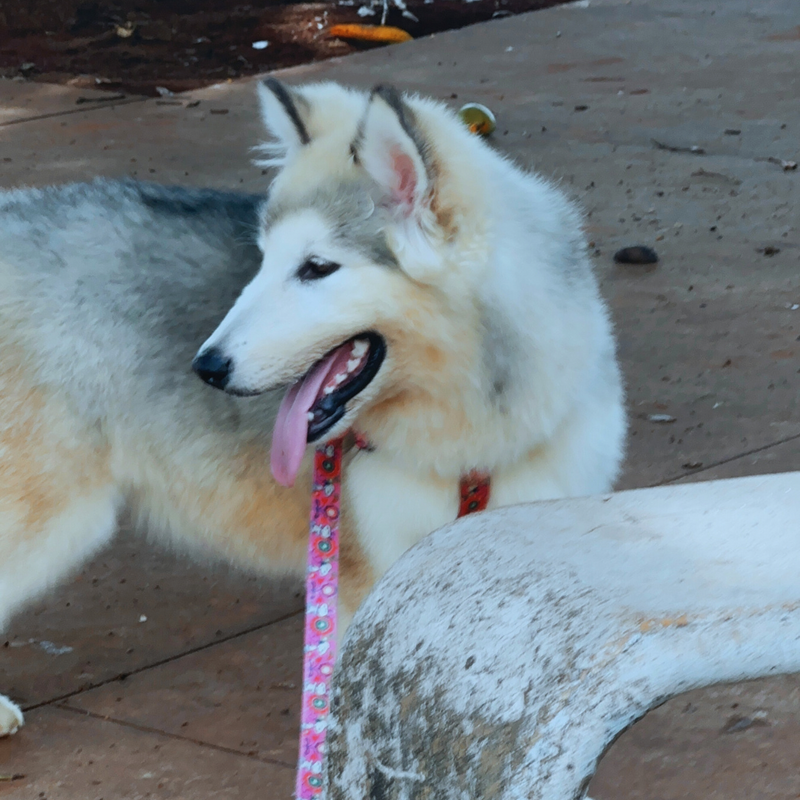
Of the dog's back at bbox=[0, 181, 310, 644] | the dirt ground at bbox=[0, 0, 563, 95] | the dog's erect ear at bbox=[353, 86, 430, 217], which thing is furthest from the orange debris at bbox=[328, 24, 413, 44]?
the dog's erect ear at bbox=[353, 86, 430, 217]

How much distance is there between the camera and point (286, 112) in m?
2.78

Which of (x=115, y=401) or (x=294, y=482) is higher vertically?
(x=115, y=401)

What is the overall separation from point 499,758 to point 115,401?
5.73ft

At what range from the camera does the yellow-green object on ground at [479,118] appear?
705 centimetres

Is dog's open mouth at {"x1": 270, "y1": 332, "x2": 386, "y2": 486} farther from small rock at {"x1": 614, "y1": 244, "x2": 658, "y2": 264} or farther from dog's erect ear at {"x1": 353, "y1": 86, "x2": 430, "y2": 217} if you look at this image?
small rock at {"x1": 614, "y1": 244, "x2": 658, "y2": 264}

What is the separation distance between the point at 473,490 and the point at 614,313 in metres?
2.66

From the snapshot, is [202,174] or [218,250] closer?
[218,250]

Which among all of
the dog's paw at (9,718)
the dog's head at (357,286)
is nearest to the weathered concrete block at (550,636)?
the dog's head at (357,286)

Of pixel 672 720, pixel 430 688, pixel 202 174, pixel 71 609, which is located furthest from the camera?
pixel 202 174

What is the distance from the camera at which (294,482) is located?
9.90 feet

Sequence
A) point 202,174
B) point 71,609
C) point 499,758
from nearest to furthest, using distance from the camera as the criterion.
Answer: point 499,758 → point 71,609 → point 202,174

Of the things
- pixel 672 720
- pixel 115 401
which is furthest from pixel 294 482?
pixel 672 720

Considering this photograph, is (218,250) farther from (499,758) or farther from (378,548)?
(499,758)

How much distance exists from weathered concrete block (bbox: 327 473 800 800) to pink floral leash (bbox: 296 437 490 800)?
38 cm
